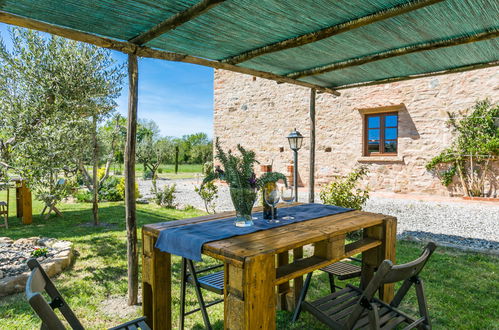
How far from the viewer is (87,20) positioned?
2.31 meters

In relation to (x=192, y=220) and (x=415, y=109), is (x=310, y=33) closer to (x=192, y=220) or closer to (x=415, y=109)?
(x=192, y=220)

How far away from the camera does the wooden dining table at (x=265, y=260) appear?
156 cm

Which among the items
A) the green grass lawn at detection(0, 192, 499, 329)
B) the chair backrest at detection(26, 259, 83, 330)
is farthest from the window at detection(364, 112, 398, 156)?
the chair backrest at detection(26, 259, 83, 330)

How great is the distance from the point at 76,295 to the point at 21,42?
4.35m

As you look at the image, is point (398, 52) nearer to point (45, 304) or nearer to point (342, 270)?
point (342, 270)

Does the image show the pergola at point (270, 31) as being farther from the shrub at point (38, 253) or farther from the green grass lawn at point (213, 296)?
the shrub at point (38, 253)

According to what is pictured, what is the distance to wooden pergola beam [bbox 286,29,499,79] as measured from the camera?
9.32ft

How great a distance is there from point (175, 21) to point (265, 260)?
5.82ft

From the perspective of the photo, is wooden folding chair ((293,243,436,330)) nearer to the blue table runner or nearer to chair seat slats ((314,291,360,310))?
chair seat slats ((314,291,360,310))

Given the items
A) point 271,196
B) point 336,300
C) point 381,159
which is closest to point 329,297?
point 336,300

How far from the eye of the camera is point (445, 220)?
6.21m

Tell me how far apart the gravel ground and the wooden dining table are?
8.75 ft

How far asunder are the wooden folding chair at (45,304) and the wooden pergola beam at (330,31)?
2496mm

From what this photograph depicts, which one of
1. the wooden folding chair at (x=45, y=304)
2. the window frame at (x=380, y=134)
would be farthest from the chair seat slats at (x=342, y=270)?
the window frame at (x=380, y=134)
